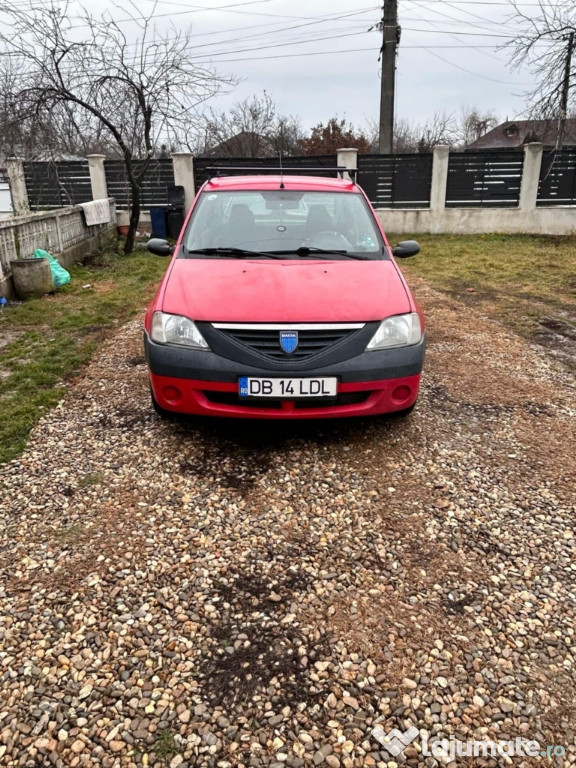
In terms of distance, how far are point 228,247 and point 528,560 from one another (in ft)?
9.32

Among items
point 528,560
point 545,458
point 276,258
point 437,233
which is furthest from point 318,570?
point 437,233

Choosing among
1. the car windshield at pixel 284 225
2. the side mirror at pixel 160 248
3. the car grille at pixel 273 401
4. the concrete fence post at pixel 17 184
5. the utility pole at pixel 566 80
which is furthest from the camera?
the concrete fence post at pixel 17 184

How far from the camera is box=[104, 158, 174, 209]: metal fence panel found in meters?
15.8

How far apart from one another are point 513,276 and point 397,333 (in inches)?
307

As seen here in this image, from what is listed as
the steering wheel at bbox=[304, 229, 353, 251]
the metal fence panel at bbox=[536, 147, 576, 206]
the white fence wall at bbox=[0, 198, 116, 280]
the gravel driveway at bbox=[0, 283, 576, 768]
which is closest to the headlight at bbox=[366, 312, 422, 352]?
the gravel driveway at bbox=[0, 283, 576, 768]

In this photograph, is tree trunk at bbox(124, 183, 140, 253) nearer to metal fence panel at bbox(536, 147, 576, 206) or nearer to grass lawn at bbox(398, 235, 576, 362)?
grass lawn at bbox(398, 235, 576, 362)

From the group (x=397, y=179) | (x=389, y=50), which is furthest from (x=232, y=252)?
(x=389, y=50)

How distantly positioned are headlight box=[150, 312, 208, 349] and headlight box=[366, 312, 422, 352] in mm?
1030

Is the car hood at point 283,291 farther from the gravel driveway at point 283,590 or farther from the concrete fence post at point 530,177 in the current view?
the concrete fence post at point 530,177

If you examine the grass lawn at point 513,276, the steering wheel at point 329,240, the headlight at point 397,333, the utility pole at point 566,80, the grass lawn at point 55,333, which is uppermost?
the utility pole at point 566,80

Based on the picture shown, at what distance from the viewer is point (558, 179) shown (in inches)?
612

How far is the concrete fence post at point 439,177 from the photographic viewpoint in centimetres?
1541

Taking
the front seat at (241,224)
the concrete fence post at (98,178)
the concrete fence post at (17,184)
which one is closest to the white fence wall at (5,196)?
the concrete fence post at (17,184)

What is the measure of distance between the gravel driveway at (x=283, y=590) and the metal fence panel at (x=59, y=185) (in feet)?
45.3
